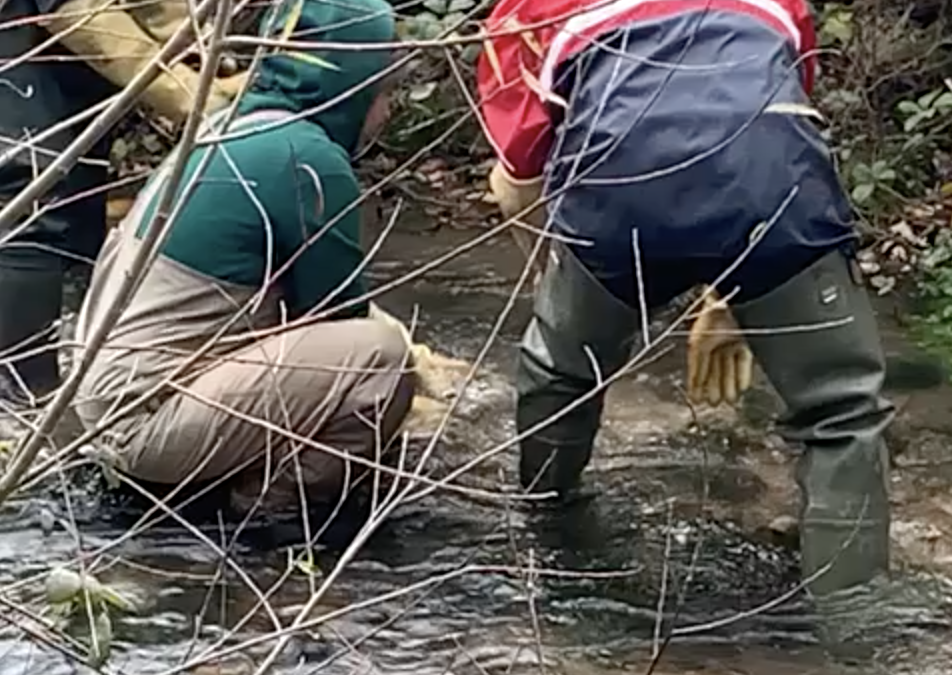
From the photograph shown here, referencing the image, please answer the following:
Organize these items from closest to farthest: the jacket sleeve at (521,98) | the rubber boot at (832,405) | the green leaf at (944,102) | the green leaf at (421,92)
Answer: the rubber boot at (832,405) → the jacket sleeve at (521,98) → the green leaf at (944,102) → the green leaf at (421,92)

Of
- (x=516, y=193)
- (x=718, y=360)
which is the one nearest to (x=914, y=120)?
(x=718, y=360)

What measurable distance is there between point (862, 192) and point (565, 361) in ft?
10.1

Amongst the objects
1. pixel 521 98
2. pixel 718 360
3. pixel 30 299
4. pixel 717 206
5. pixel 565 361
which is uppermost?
pixel 521 98

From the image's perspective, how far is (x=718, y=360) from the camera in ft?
14.7

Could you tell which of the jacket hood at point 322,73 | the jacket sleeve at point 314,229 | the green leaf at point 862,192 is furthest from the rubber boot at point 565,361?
the green leaf at point 862,192

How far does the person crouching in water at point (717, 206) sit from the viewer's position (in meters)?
3.77

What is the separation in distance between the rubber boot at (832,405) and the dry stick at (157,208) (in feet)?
6.40

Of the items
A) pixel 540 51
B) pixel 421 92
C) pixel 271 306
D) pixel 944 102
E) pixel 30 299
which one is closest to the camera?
pixel 540 51

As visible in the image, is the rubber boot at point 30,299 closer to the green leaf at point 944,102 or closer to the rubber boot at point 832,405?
the rubber boot at point 832,405

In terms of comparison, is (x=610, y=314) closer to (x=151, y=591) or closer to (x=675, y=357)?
(x=151, y=591)

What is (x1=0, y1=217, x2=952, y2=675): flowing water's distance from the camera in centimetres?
379

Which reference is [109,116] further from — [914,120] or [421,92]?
[421,92]

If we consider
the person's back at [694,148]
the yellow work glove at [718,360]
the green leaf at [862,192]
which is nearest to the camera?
the person's back at [694,148]

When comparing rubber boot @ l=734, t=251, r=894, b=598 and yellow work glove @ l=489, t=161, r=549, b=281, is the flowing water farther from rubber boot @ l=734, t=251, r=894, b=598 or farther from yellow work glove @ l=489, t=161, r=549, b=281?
yellow work glove @ l=489, t=161, r=549, b=281
